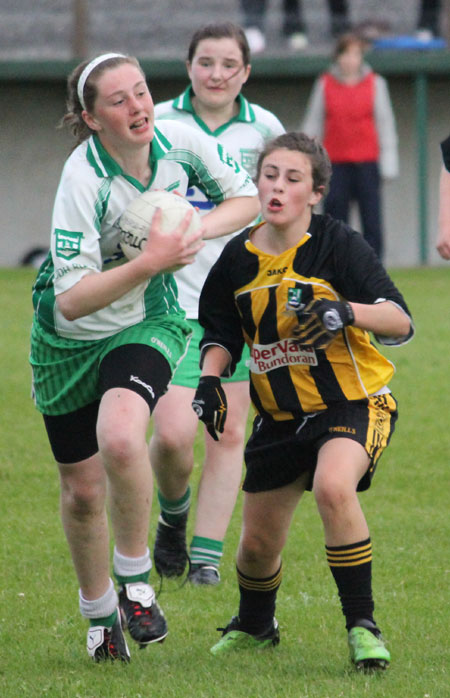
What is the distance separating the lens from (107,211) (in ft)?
13.9

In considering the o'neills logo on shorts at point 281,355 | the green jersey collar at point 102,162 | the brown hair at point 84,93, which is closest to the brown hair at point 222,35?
the brown hair at point 84,93

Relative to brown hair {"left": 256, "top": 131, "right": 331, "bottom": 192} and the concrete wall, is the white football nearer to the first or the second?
brown hair {"left": 256, "top": 131, "right": 331, "bottom": 192}

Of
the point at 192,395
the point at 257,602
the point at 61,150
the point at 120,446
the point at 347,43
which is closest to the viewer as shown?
the point at 120,446

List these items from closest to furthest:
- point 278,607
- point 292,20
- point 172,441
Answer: point 278,607
point 172,441
point 292,20

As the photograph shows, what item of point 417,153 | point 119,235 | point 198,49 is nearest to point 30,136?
point 417,153

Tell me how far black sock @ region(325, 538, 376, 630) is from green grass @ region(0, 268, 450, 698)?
0.66 ft

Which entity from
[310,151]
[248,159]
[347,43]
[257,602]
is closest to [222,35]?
[248,159]

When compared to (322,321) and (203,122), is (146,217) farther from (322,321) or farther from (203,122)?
(203,122)

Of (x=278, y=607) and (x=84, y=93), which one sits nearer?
(x=84, y=93)

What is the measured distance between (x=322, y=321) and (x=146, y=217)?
0.69 m

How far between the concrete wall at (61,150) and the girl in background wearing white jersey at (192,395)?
13076 mm

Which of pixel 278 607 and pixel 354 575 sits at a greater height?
pixel 354 575

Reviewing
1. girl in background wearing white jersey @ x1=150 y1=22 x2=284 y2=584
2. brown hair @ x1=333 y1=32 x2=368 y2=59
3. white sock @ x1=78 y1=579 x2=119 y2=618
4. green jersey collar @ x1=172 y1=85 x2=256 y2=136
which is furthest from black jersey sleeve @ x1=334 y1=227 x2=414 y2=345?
brown hair @ x1=333 y1=32 x2=368 y2=59

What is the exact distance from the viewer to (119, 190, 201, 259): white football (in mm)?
4086
